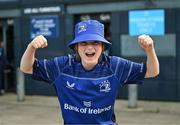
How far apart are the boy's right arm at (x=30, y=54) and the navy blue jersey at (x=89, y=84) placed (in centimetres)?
12

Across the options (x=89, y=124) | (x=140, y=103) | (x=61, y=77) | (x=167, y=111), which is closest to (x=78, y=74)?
(x=61, y=77)

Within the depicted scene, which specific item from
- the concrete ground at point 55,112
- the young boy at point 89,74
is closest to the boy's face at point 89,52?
the young boy at point 89,74

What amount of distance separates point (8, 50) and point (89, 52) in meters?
13.1

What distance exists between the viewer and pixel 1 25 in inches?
610

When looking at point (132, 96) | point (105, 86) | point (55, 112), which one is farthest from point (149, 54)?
point (132, 96)

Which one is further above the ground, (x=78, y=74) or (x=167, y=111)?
(x=78, y=74)

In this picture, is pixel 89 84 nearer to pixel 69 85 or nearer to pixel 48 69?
pixel 69 85

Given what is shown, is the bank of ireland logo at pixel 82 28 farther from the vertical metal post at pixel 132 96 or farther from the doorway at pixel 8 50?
the doorway at pixel 8 50

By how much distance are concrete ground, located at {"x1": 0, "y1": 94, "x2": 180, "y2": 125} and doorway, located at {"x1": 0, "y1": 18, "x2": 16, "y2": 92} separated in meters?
1.87

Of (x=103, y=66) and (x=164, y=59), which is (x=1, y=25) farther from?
(x=103, y=66)

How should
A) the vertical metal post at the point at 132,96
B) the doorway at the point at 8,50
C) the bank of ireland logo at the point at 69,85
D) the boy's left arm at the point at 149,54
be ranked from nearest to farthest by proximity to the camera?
the boy's left arm at the point at 149,54 → the bank of ireland logo at the point at 69,85 → the vertical metal post at the point at 132,96 → the doorway at the point at 8,50

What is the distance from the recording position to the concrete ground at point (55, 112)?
1015 centimetres

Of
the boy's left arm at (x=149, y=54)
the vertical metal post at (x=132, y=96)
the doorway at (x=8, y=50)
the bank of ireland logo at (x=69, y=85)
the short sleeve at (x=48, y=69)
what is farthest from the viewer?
the doorway at (x=8, y=50)

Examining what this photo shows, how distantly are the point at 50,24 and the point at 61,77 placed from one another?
11244mm
